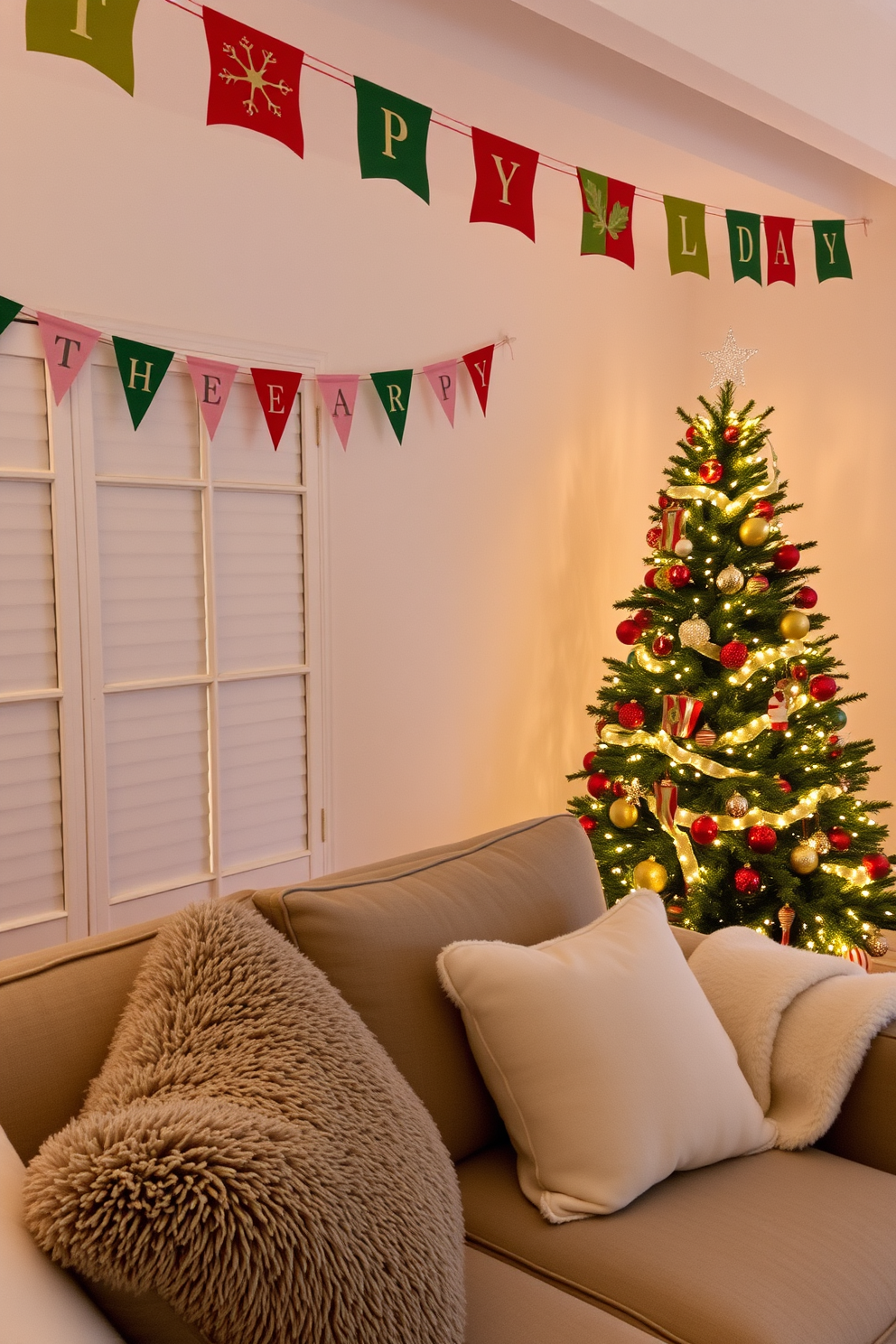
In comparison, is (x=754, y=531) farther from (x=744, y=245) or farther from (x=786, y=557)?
(x=744, y=245)

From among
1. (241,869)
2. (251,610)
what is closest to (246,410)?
(251,610)

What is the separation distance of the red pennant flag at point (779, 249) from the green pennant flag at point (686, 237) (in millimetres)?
240

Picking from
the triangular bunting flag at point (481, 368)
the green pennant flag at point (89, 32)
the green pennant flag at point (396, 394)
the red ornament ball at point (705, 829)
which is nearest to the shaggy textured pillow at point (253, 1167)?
the green pennant flag at point (89, 32)

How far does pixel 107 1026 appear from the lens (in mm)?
1288

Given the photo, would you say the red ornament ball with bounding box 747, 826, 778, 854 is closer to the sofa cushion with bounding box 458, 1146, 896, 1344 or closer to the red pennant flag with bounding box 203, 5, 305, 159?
the sofa cushion with bounding box 458, 1146, 896, 1344

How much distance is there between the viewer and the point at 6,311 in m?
2.61

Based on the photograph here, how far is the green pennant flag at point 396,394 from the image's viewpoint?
3.46m

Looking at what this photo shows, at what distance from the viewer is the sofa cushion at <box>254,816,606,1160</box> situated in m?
1.43

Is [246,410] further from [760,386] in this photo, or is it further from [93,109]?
[760,386]

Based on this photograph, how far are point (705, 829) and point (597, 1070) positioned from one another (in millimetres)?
1758

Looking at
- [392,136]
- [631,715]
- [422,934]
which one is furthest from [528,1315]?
[631,715]

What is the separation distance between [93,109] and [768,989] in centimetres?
264

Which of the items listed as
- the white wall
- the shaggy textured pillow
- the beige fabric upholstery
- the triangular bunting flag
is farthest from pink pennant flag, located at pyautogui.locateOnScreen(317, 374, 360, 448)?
the beige fabric upholstery

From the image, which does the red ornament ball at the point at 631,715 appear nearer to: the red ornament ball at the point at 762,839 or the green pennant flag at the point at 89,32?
the red ornament ball at the point at 762,839
